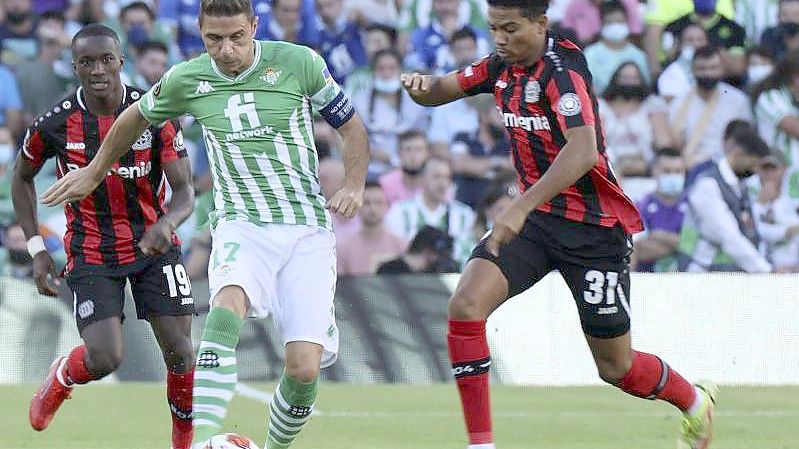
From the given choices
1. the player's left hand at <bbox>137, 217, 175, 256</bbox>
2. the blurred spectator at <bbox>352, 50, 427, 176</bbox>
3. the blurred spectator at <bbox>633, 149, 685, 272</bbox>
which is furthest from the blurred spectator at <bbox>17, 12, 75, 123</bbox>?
the player's left hand at <bbox>137, 217, 175, 256</bbox>

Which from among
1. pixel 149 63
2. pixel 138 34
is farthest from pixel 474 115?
pixel 138 34

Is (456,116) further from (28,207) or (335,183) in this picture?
(28,207)

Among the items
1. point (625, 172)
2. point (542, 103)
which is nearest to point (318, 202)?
point (542, 103)

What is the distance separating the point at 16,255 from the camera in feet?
42.7

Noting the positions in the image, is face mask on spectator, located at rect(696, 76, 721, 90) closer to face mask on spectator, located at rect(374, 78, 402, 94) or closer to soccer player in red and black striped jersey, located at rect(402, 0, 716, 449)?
face mask on spectator, located at rect(374, 78, 402, 94)

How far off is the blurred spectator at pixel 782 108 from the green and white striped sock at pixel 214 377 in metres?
8.74

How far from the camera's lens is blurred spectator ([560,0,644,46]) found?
554 inches

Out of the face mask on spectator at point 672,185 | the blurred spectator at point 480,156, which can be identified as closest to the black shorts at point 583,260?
the blurred spectator at point 480,156

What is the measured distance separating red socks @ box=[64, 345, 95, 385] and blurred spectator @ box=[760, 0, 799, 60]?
8391mm

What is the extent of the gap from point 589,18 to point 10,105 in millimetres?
5443

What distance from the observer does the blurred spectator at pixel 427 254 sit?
1326 centimetres

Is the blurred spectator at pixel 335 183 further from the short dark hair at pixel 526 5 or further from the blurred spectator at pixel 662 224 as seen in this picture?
the short dark hair at pixel 526 5

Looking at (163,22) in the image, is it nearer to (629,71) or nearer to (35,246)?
(629,71)

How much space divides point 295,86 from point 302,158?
33cm
